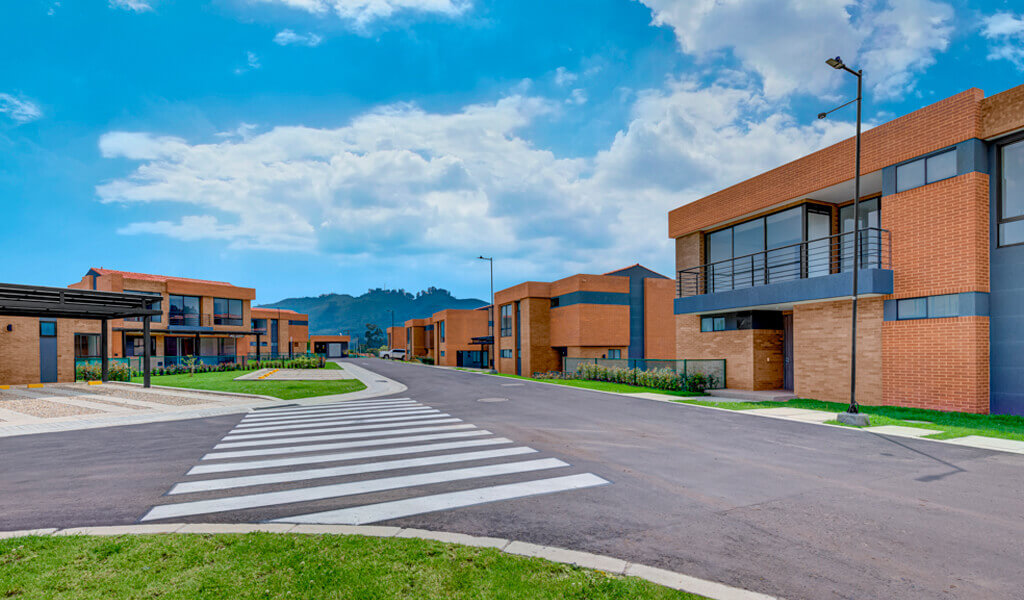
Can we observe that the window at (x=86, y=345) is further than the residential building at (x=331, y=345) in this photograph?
No

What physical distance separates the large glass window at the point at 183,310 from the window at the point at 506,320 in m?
28.6

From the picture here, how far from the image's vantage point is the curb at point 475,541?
402cm

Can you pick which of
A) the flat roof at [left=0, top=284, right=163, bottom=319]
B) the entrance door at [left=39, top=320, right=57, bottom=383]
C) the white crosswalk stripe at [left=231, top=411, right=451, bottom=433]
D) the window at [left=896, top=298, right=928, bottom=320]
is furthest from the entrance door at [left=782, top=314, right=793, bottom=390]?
the entrance door at [left=39, top=320, right=57, bottom=383]

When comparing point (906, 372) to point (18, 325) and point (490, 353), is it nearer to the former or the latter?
point (18, 325)

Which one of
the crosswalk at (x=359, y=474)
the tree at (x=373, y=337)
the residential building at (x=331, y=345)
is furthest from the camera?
the tree at (x=373, y=337)

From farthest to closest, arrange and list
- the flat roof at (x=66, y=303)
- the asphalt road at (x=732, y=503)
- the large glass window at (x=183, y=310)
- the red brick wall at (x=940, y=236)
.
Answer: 1. the large glass window at (x=183, y=310)
2. the flat roof at (x=66, y=303)
3. the red brick wall at (x=940, y=236)
4. the asphalt road at (x=732, y=503)

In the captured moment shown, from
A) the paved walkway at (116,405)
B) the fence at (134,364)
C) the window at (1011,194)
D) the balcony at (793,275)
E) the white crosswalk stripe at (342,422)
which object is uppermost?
the window at (1011,194)

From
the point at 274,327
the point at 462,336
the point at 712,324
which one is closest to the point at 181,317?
the point at 462,336

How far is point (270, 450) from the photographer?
9.65 meters

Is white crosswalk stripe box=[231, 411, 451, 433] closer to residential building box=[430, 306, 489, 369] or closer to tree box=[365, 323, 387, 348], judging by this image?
residential building box=[430, 306, 489, 369]

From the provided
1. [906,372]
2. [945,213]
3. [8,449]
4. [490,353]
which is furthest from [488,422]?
[490,353]

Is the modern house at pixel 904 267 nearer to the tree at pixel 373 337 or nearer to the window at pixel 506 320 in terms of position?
the window at pixel 506 320

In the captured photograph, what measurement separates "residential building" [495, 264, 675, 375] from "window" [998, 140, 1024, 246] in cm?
2371

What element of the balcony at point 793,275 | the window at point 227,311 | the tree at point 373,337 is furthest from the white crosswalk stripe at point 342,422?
the tree at point 373,337
